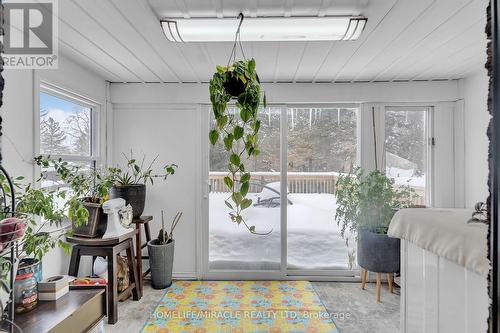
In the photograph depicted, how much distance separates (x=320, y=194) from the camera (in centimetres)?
308

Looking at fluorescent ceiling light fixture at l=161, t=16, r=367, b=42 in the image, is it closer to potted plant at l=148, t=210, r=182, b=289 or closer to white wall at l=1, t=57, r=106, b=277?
white wall at l=1, t=57, r=106, b=277

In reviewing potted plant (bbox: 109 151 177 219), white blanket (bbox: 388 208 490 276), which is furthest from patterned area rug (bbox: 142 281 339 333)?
white blanket (bbox: 388 208 490 276)

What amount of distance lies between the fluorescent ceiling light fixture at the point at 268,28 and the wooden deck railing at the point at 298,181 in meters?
1.65

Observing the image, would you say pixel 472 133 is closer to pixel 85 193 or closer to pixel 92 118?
pixel 85 193

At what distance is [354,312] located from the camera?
2395 mm

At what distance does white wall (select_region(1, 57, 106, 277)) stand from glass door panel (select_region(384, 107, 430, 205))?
3.28 metres

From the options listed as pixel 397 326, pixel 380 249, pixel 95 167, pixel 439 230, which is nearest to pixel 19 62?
pixel 95 167

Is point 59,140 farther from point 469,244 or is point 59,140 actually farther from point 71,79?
point 469,244

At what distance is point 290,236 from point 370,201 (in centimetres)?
98

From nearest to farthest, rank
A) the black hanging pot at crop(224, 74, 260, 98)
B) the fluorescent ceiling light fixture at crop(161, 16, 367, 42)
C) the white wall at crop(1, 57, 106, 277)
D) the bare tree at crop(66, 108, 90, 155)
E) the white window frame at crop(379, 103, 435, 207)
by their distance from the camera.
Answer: the black hanging pot at crop(224, 74, 260, 98)
the fluorescent ceiling light fixture at crop(161, 16, 367, 42)
the white wall at crop(1, 57, 106, 277)
the bare tree at crop(66, 108, 90, 155)
the white window frame at crop(379, 103, 435, 207)

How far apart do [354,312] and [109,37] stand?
118 inches

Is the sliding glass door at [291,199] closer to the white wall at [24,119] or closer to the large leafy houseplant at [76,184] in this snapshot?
the large leafy houseplant at [76,184]

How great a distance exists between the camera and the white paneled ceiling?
1476 millimetres

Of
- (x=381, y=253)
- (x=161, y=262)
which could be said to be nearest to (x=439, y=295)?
(x=381, y=253)
